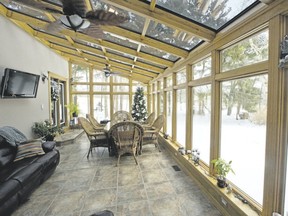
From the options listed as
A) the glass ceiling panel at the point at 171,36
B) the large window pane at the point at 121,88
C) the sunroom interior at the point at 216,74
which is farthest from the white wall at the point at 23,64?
the large window pane at the point at 121,88

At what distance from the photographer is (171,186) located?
2965 mm

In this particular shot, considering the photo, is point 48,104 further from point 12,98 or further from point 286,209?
point 286,209

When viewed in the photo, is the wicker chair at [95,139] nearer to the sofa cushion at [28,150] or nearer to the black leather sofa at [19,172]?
the black leather sofa at [19,172]

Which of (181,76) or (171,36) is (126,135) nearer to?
(181,76)

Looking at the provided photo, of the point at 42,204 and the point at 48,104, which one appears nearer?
the point at 42,204

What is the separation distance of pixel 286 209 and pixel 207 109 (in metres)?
1.86

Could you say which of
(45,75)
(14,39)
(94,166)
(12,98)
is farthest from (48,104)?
(94,166)

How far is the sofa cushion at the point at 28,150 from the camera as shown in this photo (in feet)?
9.81

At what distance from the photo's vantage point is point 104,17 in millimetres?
2137

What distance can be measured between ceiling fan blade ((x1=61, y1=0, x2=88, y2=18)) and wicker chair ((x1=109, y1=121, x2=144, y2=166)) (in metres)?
2.36

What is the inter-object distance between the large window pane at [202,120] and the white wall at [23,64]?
438cm

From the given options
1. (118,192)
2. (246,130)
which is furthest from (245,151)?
(118,192)

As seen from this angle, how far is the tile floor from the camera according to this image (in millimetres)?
2350

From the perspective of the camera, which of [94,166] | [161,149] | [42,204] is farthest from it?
[161,149]
